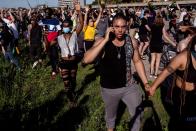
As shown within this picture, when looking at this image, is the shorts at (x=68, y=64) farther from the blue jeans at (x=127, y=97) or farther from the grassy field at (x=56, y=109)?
the blue jeans at (x=127, y=97)

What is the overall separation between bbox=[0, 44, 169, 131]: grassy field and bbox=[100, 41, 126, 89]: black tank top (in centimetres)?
79

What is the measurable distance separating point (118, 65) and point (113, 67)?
0.08 meters

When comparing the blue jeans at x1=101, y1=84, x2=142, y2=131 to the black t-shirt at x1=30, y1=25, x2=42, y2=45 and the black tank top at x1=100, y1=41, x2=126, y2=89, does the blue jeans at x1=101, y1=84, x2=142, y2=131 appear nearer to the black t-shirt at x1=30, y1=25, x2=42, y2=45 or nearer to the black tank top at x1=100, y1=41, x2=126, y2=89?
the black tank top at x1=100, y1=41, x2=126, y2=89

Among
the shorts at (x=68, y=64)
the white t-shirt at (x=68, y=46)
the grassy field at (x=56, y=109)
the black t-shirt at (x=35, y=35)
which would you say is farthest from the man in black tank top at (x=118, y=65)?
the black t-shirt at (x=35, y=35)

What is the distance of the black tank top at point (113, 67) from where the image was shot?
5.60 meters

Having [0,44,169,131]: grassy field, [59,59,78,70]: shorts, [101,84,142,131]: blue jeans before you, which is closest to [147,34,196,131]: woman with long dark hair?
[101,84,142,131]: blue jeans

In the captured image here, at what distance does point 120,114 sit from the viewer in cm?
788

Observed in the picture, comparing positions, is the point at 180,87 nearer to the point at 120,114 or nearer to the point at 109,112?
the point at 109,112

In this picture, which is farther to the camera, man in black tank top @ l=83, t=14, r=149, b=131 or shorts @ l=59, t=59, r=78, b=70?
shorts @ l=59, t=59, r=78, b=70

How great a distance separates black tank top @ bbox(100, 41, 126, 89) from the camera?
221 inches

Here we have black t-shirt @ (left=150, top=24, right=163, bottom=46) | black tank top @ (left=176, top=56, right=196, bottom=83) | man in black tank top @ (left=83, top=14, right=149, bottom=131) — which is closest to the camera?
black tank top @ (left=176, top=56, right=196, bottom=83)

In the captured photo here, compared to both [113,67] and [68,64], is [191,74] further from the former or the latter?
[68,64]

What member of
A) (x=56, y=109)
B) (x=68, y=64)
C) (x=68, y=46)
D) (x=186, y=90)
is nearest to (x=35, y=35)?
(x=68, y=46)

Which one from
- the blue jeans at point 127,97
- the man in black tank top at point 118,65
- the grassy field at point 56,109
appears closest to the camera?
the man in black tank top at point 118,65
